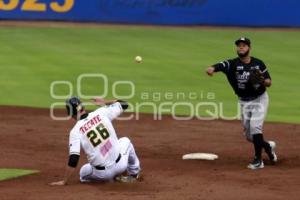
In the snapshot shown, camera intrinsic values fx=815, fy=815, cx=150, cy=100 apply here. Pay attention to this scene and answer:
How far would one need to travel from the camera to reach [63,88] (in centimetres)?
1941

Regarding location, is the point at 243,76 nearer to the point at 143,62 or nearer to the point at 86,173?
the point at 86,173

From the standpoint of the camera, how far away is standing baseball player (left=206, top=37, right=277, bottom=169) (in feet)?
38.3

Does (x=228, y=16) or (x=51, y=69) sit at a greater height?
(x=228, y=16)

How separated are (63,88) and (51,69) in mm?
2641

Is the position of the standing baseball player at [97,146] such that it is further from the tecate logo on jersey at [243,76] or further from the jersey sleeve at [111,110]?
the tecate logo on jersey at [243,76]

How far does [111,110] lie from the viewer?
35.2ft

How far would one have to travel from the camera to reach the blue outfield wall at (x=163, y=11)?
2911cm

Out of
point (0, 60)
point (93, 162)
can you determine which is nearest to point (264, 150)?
point (93, 162)

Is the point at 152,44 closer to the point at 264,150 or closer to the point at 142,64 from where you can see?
the point at 142,64

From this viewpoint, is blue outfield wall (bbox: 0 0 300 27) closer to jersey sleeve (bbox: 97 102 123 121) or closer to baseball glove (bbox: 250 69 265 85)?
baseball glove (bbox: 250 69 265 85)

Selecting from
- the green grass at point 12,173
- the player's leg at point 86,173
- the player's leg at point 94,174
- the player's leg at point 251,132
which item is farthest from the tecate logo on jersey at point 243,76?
the green grass at point 12,173

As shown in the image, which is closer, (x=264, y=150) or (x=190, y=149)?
(x=264, y=150)

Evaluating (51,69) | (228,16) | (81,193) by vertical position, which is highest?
(228,16)

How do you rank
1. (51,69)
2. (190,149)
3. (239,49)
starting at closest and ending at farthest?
(239,49) → (190,149) → (51,69)
